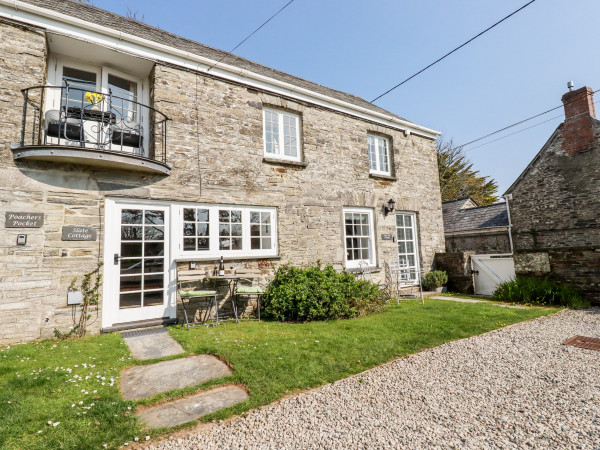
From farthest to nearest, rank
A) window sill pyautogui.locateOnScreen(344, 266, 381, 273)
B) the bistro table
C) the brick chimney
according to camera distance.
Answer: the brick chimney → window sill pyautogui.locateOnScreen(344, 266, 381, 273) → the bistro table

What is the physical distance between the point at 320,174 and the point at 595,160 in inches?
428

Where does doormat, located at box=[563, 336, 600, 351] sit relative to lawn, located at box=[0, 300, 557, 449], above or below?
below

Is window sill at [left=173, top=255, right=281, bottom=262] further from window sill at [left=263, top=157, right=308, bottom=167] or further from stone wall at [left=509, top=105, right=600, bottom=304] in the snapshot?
stone wall at [left=509, top=105, right=600, bottom=304]

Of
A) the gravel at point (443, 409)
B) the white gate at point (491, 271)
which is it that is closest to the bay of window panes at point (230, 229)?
the gravel at point (443, 409)

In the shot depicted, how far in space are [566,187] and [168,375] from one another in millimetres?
15503

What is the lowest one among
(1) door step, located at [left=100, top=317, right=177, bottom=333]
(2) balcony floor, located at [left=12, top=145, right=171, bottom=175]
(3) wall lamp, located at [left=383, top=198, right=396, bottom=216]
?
(1) door step, located at [left=100, top=317, right=177, bottom=333]

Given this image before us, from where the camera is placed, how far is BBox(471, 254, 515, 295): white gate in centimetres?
1000

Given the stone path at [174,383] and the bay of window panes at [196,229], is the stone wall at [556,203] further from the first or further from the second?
the stone path at [174,383]

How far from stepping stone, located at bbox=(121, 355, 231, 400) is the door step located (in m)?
2.25

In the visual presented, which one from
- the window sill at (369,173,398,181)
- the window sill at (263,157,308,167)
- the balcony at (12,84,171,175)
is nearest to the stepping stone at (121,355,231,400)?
the balcony at (12,84,171,175)

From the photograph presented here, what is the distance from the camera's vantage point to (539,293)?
8.74 m

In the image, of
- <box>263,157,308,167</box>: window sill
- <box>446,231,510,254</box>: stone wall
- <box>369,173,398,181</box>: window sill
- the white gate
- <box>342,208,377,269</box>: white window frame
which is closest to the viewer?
<box>263,157,308,167</box>: window sill

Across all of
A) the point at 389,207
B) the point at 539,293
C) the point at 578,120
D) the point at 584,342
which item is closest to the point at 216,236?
the point at 389,207

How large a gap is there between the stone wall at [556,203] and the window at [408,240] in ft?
10.0
